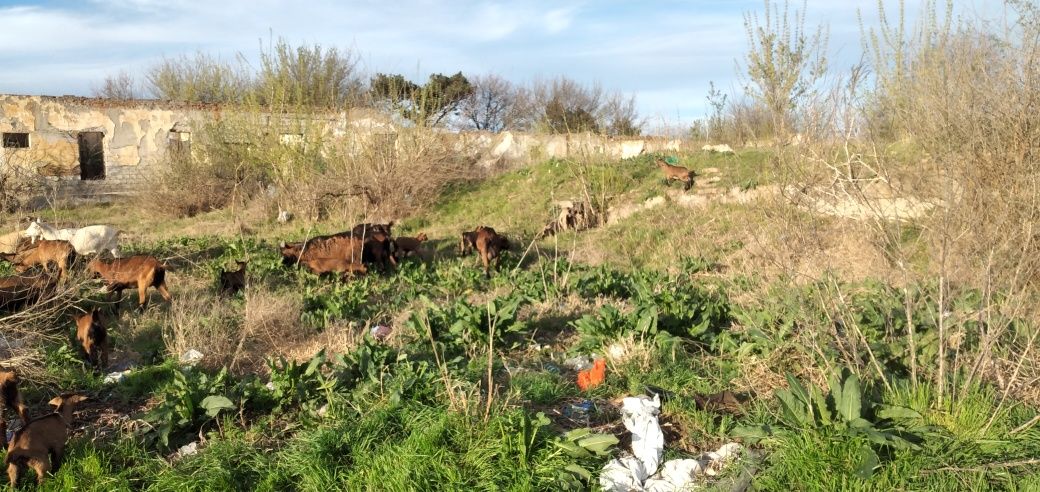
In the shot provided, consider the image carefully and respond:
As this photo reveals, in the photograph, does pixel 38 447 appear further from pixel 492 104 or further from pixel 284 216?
pixel 492 104

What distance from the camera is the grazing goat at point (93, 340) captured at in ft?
19.0

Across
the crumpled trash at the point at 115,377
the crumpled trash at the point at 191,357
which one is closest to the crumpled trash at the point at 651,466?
the crumpled trash at the point at 191,357

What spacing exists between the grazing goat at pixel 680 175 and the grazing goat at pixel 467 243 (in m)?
4.84

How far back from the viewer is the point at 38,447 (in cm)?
392

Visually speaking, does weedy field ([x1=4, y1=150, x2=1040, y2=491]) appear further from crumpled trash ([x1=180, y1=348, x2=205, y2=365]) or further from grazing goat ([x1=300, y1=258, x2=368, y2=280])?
grazing goat ([x1=300, y1=258, x2=368, y2=280])

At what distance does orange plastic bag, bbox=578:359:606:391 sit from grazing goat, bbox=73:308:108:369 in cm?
375

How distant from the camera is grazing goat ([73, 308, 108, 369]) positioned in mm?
5781

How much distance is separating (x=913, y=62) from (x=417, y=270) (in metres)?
6.15

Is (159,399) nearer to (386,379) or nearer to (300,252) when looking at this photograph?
(386,379)

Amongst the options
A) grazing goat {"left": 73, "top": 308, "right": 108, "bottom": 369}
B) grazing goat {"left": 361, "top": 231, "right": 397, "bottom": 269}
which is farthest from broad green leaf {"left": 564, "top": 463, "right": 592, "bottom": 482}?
grazing goat {"left": 361, "top": 231, "right": 397, "bottom": 269}

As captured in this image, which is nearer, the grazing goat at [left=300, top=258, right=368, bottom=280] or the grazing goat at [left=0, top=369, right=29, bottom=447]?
the grazing goat at [left=0, top=369, right=29, bottom=447]

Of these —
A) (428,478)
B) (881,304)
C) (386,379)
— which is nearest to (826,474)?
(428,478)

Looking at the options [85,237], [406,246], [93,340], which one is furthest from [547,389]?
[85,237]

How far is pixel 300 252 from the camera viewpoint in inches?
376
